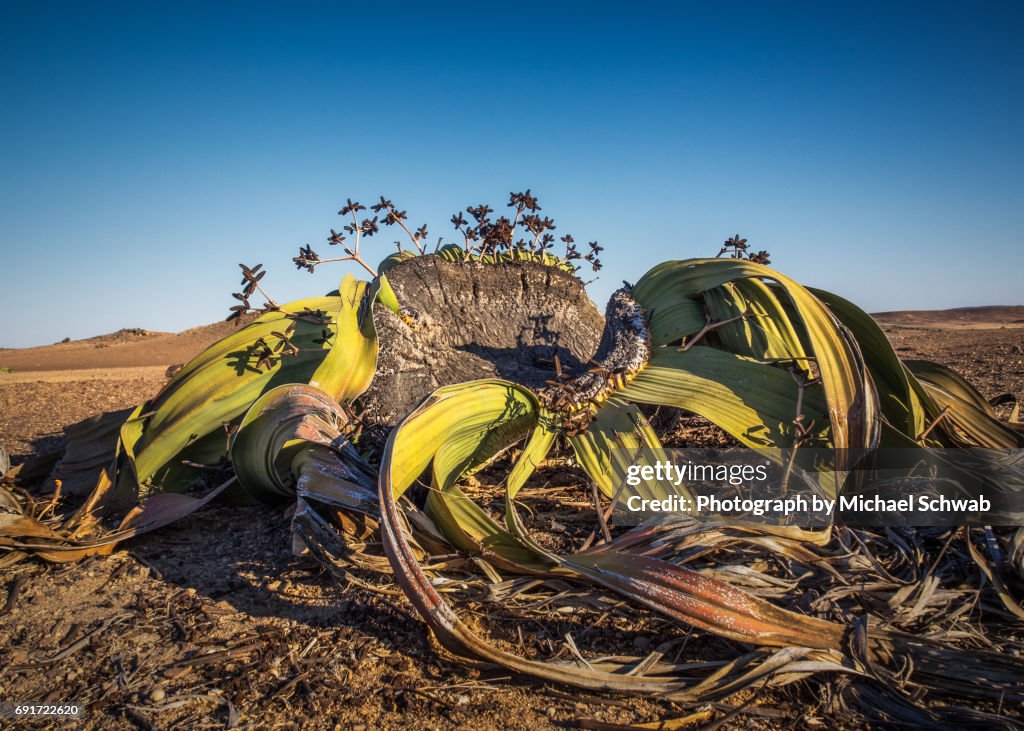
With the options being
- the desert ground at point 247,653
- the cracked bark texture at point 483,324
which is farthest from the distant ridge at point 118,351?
the desert ground at point 247,653

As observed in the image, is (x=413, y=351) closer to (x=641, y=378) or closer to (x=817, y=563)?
(x=641, y=378)

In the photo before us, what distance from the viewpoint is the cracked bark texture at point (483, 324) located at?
2289 millimetres

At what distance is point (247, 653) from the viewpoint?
1.26 meters

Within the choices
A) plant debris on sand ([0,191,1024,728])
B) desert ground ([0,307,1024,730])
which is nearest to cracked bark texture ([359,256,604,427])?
plant debris on sand ([0,191,1024,728])

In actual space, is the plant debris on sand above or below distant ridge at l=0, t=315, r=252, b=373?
below

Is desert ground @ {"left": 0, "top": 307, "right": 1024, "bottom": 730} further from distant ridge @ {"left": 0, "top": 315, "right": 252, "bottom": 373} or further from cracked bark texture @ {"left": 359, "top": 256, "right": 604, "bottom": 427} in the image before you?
distant ridge @ {"left": 0, "top": 315, "right": 252, "bottom": 373}

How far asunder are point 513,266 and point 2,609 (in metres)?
2.03

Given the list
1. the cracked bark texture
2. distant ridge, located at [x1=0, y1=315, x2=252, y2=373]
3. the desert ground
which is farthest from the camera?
distant ridge, located at [x1=0, y1=315, x2=252, y2=373]

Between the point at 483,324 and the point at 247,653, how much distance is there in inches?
64.0

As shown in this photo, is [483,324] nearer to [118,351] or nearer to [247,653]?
[247,653]

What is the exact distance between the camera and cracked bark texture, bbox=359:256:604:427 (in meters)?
2.29

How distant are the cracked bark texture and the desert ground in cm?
76

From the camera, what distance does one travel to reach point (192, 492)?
2125 mm

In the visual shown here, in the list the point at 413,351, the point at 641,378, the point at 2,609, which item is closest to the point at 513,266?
the point at 413,351
